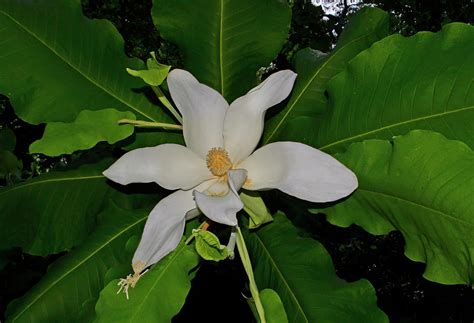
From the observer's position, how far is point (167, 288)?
102 cm

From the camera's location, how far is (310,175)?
102 cm

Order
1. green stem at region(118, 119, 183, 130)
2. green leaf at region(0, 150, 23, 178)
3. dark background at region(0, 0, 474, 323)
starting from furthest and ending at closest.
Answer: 1. dark background at region(0, 0, 474, 323)
2. green leaf at region(0, 150, 23, 178)
3. green stem at region(118, 119, 183, 130)

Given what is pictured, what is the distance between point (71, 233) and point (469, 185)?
78cm

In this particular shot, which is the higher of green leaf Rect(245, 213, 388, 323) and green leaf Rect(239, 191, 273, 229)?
green leaf Rect(239, 191, 273, 229)

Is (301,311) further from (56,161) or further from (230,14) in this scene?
(56,161)

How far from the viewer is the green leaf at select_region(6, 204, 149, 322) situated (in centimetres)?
115

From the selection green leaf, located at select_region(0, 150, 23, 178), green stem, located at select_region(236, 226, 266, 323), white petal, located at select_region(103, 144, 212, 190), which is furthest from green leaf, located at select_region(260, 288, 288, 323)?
green leaf, located at select_region(0, 150, 23, 178)

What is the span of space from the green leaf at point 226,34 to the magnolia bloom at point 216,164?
0.51 ft

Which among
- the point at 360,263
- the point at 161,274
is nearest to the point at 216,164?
the point at 161,274

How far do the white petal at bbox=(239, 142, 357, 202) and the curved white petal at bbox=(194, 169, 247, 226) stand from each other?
72 mm

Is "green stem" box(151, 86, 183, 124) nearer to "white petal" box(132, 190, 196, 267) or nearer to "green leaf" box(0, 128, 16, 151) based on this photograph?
"white petal" box(132, 190, 196, 267)

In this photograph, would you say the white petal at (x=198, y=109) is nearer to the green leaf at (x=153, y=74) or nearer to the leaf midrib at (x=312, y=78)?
the green leaf at (x=153, y=74)

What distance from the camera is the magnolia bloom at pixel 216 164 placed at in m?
1.02

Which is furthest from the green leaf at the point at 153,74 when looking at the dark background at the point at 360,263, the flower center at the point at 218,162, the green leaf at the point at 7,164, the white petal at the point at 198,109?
the dark background at the point at 360,263
